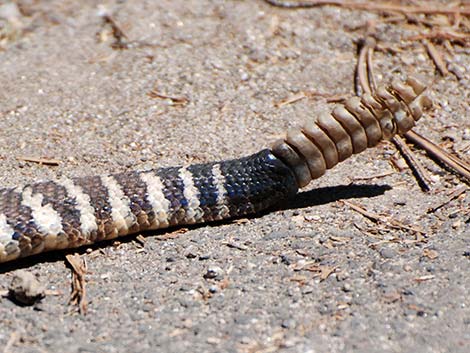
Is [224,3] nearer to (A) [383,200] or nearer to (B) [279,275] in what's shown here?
(A) [383,200]

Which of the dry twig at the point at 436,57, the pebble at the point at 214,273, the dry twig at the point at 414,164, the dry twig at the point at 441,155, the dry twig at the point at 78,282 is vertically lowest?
the dry twig at the point at 78,282

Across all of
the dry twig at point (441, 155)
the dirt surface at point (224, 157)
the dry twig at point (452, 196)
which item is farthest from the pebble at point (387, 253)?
the dry twig at point (441, 155)

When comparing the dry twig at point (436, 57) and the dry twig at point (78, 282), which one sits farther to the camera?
the dry twig at point (436, 57)

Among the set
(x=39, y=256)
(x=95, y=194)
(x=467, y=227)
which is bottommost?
(x=39, y=256)

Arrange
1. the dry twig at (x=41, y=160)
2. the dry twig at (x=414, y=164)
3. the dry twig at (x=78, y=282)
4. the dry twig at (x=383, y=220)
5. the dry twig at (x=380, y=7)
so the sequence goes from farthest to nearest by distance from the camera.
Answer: the dry twig at (x=380, y=7) → the dry twig at (x=41, y=160) → the dry twig at (x=414, y=164) → the dry twig at (x=383, y=220) → the dry twig at (x=78, y=282)

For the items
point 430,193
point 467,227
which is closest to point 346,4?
point 430,193

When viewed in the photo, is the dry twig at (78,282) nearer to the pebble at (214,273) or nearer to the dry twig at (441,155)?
the pebble at (214,273)

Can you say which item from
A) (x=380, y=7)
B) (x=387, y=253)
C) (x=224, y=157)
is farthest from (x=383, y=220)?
(x=380, y=7)
